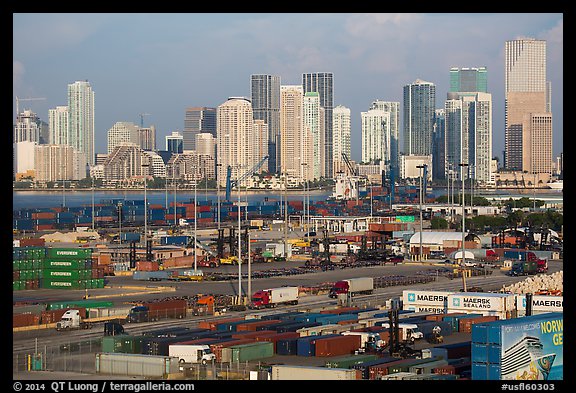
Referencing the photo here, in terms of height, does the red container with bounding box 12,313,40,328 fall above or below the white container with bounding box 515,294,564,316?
below

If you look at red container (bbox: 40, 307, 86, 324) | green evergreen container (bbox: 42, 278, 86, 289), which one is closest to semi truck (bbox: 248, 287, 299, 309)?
red container (bbox: 40, 307, 86, 324)

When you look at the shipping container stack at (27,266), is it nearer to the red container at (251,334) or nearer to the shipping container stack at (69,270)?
the shipping container stack at (69,270)

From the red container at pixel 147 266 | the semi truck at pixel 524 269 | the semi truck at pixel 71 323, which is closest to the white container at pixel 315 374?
the semi truck at pixel 71 323

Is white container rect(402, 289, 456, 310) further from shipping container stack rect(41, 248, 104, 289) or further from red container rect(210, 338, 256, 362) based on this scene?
shipping container stack rect(41, 248, 104, 289)

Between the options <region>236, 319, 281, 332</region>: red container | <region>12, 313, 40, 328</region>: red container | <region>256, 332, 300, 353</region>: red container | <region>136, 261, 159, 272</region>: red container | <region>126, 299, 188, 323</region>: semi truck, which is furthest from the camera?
<region>136, 261, 159, 272</region>: red container
